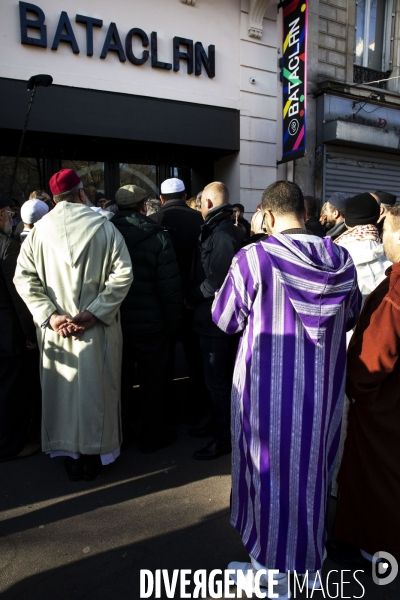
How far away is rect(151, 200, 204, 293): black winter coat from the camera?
4211 mm

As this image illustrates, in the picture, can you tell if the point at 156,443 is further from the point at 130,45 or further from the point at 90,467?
the point at 130,45

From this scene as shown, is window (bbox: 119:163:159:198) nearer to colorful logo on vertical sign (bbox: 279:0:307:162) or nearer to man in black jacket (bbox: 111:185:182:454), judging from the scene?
colorful logo on vertical sign (bbox: 279:0:307:162)

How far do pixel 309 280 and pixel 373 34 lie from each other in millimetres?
10507

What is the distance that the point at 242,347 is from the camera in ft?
7.44

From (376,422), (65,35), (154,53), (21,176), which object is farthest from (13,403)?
(154,53)

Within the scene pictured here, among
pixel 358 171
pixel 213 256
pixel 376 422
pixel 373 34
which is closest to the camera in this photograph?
pixel 376 422

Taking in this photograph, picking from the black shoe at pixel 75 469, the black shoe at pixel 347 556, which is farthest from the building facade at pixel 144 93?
the black shoe at pixel 347 556

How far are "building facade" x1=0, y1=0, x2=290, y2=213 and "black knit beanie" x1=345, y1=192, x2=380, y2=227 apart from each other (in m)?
4.62

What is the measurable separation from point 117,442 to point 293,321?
1871 millimetres

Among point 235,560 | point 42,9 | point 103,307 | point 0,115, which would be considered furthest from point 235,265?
point 42,9

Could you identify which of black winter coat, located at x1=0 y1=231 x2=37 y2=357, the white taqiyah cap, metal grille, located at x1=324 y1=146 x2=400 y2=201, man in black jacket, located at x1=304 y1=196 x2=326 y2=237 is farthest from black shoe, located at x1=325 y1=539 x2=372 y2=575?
metal grille, located at x1=324 y1=146 x2=400 y2=201

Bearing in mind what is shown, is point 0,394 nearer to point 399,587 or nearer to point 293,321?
point 293,321

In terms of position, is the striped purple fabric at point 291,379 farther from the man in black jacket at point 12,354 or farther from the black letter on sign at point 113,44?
the black letter on sign at point 113,44

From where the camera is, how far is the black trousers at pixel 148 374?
11.8ft
